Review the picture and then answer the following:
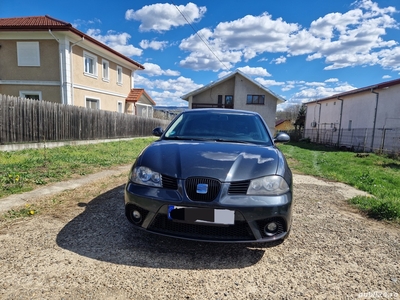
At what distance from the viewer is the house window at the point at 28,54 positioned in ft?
45.2

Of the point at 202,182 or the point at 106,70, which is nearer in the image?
the point at 202,182

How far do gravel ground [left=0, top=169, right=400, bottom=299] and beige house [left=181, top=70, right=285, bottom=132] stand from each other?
20212 mm

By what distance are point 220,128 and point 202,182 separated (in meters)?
1.44

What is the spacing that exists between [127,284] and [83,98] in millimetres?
15793

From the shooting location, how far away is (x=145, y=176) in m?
2.34

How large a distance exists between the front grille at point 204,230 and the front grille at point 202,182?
26 cm

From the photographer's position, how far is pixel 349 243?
266cm

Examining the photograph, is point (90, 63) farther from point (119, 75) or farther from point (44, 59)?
point (119, 75)

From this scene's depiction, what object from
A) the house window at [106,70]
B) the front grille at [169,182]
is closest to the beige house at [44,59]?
the house window at [106,70]

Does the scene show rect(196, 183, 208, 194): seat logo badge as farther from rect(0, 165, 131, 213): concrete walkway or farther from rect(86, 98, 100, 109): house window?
rect(86, 98, 100, 109): house window

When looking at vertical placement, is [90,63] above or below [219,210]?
above

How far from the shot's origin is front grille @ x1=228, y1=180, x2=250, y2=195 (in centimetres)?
211

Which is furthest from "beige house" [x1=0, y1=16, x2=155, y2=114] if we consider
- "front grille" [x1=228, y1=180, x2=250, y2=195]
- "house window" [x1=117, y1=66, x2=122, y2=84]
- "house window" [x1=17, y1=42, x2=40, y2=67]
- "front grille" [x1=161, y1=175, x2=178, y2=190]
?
"front grille" [x1=228, y1=180, x2=250, y2=195]

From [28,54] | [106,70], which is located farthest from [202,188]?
[106,70]
